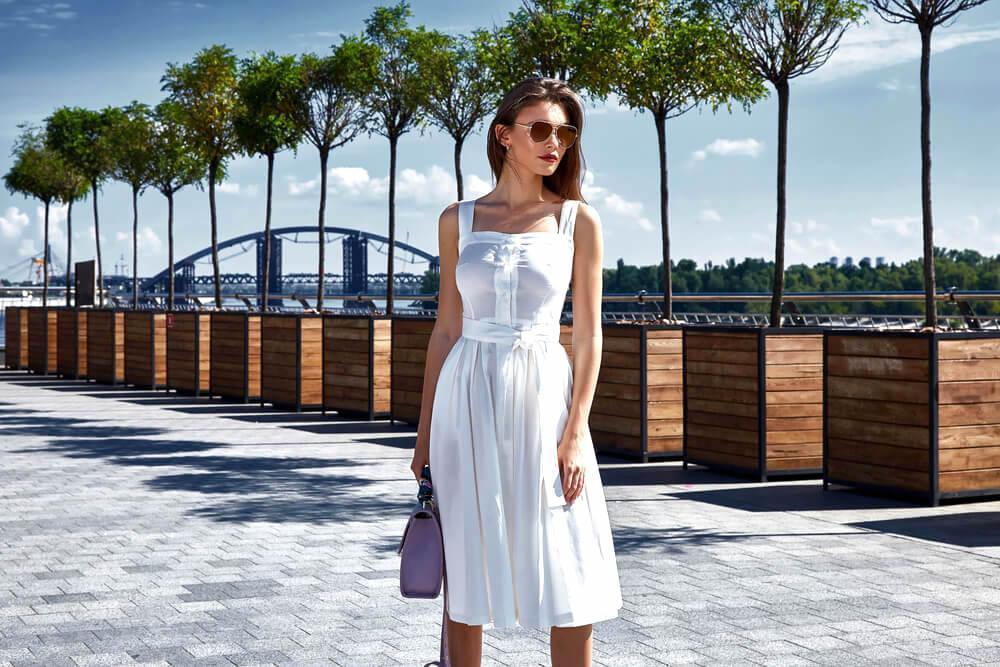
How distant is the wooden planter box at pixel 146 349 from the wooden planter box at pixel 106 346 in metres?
0.49

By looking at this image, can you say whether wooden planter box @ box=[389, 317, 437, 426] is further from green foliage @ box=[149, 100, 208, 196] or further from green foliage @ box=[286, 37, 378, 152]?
green foliage @ box=[149, 100, 208, 196]

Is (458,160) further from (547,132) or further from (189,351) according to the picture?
(547,132)

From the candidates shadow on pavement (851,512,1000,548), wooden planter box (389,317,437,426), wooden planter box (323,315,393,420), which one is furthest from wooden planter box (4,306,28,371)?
shadow on pavement (851,512,1000,548)

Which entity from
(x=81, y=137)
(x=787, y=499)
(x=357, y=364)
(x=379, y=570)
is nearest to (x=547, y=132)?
(x=379, y=570)

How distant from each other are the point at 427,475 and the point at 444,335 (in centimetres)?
36

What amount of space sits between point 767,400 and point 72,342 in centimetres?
1689

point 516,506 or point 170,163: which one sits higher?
point 170,163

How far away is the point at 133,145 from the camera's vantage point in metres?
24.4

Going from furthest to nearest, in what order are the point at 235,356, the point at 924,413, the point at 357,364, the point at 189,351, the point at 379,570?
the point at 189,351
the point at 235,356
the point at 357,364
the point at 924,413
the point at 379,570

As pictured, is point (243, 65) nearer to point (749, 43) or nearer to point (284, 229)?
point (749, 43)

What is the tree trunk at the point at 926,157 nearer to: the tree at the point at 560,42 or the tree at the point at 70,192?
the tree at the point at 560,42

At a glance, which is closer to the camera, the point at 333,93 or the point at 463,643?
the point at 463,643

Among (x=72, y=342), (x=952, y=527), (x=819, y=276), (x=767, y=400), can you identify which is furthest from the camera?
(x=819, y=276)

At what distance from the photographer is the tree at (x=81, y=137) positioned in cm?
2570
